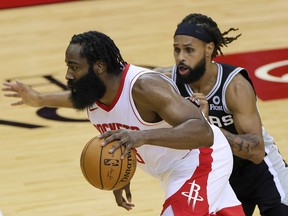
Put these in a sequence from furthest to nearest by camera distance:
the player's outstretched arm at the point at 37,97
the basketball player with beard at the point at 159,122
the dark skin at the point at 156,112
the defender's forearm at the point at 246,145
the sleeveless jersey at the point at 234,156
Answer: the player's outstretched arm at the point at 37,97
the sleeveless jersey at the point at 234,156
the defender's forearm at the point at 246,145
the basketball player with beard at the point at 159,122
the dark skin at the point at 156,112

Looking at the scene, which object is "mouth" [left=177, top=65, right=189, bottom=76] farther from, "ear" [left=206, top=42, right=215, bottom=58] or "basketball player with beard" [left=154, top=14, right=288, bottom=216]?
"ear" [left=206, top=42, right=215, bottom=58]

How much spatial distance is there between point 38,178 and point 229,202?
285 cm

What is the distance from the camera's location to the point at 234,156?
5.61 m

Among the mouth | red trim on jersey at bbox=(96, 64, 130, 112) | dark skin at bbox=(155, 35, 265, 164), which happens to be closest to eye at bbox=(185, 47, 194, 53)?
dark skin at bbox=(155, 35, 265, 164)

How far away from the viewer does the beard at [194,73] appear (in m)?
5.51

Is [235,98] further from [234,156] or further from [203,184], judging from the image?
[203,184]

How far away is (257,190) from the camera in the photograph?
5.71m

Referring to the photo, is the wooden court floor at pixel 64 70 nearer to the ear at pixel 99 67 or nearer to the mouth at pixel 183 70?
the mouth at pixel 183 70

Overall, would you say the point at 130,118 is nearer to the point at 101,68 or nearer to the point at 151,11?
the point at 101,68

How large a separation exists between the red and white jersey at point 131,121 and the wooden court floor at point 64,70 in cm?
179

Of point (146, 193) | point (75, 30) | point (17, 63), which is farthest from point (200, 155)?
point (75, 30)

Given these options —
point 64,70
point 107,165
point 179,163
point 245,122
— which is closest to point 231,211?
point 179,163

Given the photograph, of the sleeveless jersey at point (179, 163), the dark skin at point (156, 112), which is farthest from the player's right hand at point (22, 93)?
the dark skin at point (156, 112)

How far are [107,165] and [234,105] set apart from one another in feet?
3.55
